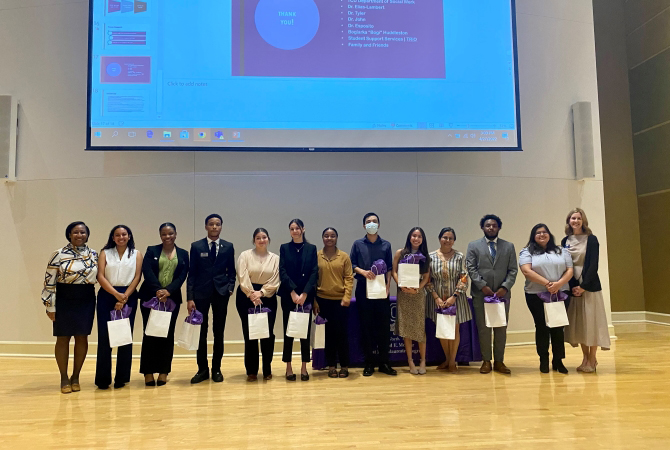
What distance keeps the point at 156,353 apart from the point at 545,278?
12.3 ft

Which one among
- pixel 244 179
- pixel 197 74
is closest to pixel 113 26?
pixel 197 74

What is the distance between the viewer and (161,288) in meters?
4.31

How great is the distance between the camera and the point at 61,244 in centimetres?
583

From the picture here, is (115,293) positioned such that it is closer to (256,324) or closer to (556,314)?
(256,324)

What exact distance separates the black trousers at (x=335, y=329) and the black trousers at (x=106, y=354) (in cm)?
179

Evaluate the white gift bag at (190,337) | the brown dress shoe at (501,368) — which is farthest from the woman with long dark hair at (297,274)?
the brown dress shoe at (501,368)

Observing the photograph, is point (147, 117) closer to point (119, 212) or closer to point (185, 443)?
point (119, 212)

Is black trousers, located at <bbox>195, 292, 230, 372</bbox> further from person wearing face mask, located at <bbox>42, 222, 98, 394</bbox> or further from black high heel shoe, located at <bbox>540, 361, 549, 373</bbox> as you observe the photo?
black high heel shoe, located at <bbox>540, 361, 549, 373</bbox>

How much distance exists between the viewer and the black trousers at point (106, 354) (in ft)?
13.6

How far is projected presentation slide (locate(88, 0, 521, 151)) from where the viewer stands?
536cm

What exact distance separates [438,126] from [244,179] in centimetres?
249

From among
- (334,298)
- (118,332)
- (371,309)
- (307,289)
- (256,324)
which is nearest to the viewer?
(118,332)

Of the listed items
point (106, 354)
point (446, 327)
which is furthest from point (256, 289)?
point (446, 327)

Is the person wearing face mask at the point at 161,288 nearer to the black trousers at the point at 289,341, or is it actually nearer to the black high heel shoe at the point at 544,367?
the black trousers at the point at 289,341
